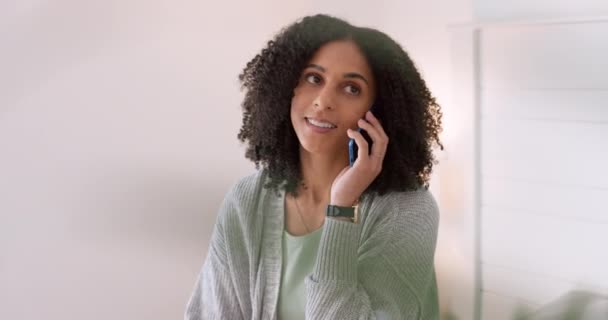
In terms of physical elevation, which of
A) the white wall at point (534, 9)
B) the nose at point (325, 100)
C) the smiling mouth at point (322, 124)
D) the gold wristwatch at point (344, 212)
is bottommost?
the gold wristwatch at point (344, 212)

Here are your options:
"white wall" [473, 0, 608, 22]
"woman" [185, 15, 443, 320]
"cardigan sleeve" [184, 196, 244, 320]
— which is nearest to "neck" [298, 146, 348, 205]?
"woman" [185, 15, 443, 320]

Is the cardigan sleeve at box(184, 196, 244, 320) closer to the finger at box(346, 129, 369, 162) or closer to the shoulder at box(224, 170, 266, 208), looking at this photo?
the shoulder at box(224, 170, 266, 208)

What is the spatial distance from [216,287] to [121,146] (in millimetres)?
233

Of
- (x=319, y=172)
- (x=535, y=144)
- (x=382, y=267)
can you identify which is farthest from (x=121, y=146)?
(x=535, y=144)

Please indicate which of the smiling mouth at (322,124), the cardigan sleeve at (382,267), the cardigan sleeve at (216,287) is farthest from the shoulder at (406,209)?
the cardigan sleeve at (216,287)

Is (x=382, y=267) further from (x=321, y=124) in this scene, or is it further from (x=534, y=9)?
(x=534, y=9)

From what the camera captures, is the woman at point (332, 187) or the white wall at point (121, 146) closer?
the woman at point (332, 187)

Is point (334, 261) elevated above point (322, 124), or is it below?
below

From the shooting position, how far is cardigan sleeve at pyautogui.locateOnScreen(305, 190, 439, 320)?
81cm

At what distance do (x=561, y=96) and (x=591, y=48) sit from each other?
0.06m

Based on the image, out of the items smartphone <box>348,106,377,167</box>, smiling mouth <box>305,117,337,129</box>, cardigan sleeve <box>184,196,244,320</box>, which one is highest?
smiling mouth <box>305,117,337,129</box>

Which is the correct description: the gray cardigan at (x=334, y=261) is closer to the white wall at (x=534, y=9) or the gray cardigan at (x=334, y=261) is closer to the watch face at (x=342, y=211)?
the watch face at (x=342, y=211)

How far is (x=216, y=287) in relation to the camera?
3.13 ft

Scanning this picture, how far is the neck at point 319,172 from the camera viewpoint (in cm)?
86
